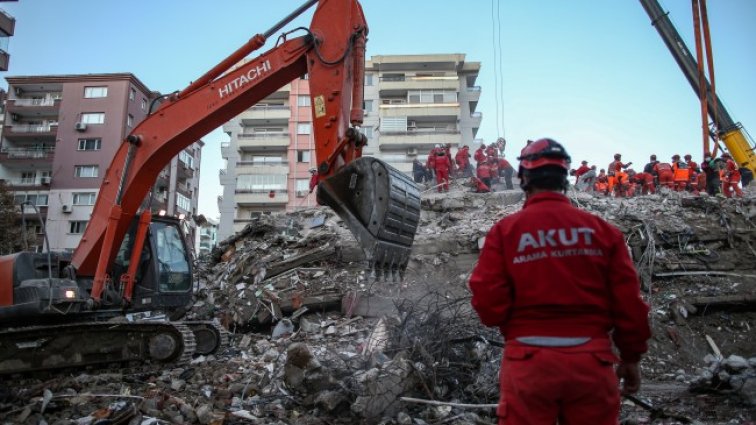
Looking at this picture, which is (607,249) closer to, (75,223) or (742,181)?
(742,181)

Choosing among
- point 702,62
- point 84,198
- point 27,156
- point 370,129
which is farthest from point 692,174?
point 27,156

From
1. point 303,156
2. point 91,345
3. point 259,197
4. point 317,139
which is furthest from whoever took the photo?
point 303,156

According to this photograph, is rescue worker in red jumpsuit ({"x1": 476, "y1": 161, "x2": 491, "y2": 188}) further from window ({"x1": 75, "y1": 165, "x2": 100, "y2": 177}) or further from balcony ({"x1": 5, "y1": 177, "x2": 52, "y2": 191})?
balcony ({"x1": 5, "y1": 177, "x2": 52, "y2": 191})

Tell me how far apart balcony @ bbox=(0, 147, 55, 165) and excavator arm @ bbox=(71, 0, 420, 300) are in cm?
3600

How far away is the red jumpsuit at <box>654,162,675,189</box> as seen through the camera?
16.6 metres

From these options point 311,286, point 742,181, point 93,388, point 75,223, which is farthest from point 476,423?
point 75,223

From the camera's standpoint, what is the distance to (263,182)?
3997cm

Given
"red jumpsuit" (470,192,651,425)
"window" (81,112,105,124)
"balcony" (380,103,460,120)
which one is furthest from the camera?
"balcony" (380,103,460,120)

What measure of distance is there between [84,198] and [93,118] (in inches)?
223

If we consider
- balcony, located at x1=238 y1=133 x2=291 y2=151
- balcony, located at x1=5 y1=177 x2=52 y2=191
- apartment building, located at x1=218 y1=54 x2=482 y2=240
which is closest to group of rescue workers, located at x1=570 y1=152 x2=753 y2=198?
apartment building, located at x1=218 y1=54 x2=482 y2=240

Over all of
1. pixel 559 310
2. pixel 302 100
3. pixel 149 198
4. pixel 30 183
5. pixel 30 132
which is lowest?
pixel 559 310

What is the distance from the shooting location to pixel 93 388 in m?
5.23

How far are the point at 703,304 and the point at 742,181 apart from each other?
11082mm

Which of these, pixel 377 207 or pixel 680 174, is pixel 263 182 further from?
pixel 377 207
